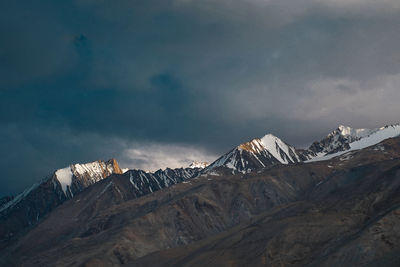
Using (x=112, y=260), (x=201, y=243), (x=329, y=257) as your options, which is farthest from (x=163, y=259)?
A: (x=329, y=257)

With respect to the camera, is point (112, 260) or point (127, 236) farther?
point (127, 236)

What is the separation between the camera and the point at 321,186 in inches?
7141

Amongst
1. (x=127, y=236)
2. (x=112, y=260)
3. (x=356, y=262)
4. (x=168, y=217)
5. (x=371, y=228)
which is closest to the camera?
(x=356, y=262)

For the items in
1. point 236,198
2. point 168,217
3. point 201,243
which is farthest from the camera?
point 236,198

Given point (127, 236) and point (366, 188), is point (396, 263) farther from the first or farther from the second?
point (127, 236)

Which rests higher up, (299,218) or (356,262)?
(299,218)

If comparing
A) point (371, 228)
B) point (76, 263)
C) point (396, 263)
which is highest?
point (76, 263)

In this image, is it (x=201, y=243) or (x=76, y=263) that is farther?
(x=76, y=263)

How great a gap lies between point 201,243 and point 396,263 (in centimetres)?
6684

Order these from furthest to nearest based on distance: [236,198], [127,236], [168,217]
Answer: [236,198] → [168,217] → [127,236]

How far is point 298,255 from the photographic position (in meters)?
77.1

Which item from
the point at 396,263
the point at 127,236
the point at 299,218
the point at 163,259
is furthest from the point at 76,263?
the point at 396,263

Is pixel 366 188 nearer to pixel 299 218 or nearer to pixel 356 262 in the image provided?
pixel 299 218

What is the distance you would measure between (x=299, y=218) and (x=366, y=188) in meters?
25.8
